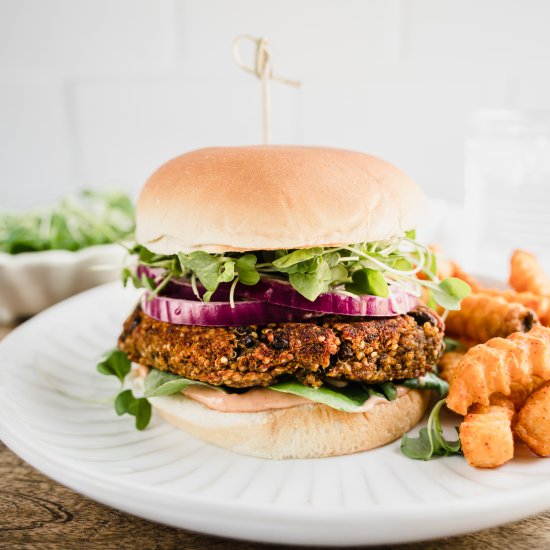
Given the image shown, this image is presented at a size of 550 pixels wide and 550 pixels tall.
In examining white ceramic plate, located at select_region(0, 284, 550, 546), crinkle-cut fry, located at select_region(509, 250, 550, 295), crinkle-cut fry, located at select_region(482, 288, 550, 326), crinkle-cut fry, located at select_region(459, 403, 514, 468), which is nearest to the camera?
white ceramic plate, located at select_region(0, 284, 550, 546)

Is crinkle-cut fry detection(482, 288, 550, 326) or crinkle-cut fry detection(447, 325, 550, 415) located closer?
crinkle-cut fry detection(447, 325, 550, 415)

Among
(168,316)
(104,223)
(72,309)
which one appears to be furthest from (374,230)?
(104,223)

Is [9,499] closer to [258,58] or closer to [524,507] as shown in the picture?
[524,507]

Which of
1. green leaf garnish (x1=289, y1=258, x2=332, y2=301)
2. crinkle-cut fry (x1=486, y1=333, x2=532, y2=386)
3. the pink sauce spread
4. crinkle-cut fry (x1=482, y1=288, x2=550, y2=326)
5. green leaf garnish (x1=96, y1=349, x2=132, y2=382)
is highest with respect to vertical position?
green leaf garnish (x1=289, y1=258, x2=332, y2=301)

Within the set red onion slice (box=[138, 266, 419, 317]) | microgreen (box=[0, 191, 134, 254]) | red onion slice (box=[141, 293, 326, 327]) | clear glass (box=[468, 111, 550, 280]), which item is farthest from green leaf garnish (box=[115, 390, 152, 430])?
clear glass (box=[468, 111, 550, 280])

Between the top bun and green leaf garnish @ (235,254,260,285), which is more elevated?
the top bun

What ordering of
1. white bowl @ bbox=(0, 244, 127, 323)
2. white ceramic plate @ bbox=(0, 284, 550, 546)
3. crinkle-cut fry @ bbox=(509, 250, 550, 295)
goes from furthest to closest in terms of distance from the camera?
white bowl @ bbox=(0, 244, 127, 323) < crinkle-cut fry @ bbox=(509, 250, 550, 295) < white ceramic plate @ bbox=(0, 284, 550, 546)

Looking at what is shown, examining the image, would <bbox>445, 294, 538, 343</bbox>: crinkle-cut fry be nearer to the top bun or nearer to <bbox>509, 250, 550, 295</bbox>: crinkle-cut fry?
<bbox>509, 250, 550, 295</bbox>: crinkle-cut fry

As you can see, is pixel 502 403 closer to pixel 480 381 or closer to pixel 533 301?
pixel 480 381

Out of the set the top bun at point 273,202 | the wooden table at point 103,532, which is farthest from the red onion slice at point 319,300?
the wooden table at point 103,532
